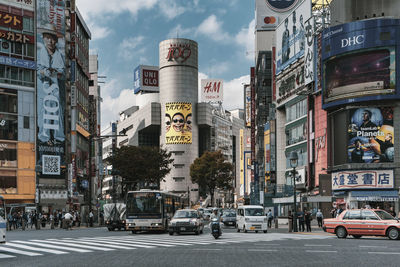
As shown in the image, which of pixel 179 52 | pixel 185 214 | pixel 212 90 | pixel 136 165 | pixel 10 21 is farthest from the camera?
pixel 212 90

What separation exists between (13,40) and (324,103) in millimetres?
36793

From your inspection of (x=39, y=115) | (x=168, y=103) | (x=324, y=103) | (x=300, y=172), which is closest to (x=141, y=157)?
(x=39, y=115)

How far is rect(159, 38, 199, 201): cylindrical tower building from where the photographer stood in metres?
146

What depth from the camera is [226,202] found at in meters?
175

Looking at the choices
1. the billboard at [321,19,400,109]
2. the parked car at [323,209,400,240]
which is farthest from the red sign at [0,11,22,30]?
the parked car at [323,209,400,240]

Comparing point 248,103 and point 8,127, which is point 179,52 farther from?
point 8,127

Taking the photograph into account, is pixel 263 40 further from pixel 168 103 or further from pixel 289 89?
pixel 168 103

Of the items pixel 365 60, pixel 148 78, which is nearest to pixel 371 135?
pixel 365 60

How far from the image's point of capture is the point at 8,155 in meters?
73.0

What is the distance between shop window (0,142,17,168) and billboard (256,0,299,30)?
164 ft

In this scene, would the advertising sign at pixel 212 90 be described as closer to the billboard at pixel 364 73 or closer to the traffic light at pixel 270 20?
the traffic light at pixel 270 20

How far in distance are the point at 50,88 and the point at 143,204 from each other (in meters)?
41.5

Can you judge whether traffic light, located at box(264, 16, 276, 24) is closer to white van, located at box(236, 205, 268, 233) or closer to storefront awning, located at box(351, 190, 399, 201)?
storefront awning, located at box(351, 190, 399, 201)

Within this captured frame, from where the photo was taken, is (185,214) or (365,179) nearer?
(185,214)
